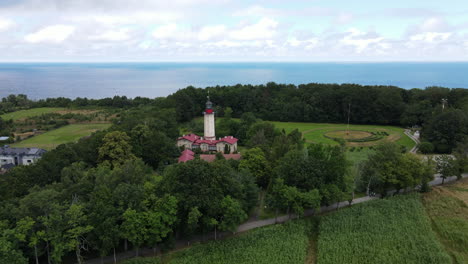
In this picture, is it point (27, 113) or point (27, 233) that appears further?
point (27, 113)

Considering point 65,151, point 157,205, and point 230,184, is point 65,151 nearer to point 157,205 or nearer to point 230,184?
point 157,205

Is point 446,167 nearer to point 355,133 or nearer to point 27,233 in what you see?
point 355,133

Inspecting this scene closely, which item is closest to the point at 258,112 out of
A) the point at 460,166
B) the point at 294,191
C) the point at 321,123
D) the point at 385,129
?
the point at 321,123

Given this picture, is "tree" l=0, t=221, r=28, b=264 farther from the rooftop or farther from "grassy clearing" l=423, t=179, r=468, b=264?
"grassy clearing" l=423, t=179, r=468, b=264

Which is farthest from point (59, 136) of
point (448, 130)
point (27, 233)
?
point (448, 130)

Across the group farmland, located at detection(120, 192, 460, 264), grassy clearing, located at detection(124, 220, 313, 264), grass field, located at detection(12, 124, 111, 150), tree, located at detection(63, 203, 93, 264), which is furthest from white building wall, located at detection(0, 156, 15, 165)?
farmland, located at detection(120, 192, 460, 264)

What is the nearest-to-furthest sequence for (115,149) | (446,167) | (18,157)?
(446,167), (115,149), (18,157)
